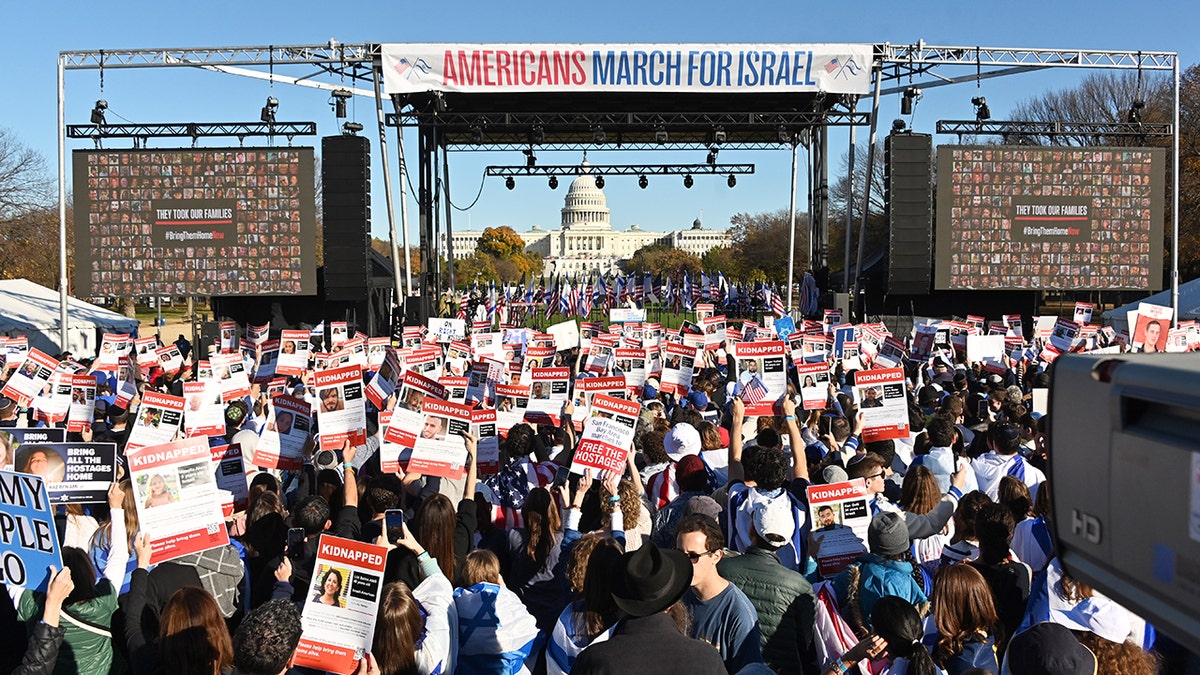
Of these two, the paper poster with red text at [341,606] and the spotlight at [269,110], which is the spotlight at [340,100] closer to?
the spotlight at [269,110]

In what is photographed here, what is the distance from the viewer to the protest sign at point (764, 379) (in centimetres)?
1027

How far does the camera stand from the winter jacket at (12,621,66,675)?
13.3 feet

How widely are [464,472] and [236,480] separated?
62.7 inches

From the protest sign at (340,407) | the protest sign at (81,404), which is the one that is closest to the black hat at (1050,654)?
the protest sign at (340,407)

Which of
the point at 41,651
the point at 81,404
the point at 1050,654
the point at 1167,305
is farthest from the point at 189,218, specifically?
the point at 1167,305

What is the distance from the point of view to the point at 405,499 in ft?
22.8

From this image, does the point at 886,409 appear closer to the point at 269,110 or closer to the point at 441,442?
the point at 441,442

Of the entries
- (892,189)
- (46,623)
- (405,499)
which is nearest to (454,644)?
(46,623)

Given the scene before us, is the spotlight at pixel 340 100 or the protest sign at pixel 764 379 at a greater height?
the spotlight at pixel 340 100

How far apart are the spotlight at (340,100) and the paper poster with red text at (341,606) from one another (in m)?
21.3

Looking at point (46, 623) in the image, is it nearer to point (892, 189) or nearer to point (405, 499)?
point (405, 499)

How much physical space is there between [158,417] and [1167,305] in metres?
27.4

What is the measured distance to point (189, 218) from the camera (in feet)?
82.7

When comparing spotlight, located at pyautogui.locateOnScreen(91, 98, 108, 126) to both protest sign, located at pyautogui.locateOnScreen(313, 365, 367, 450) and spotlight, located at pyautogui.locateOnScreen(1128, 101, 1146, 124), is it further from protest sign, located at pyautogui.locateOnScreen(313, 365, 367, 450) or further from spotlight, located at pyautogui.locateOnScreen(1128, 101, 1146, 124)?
spotlight, located at pyautogui.locateOnScreen(1128, 101, 1146, 124)
